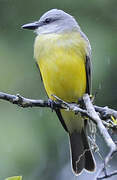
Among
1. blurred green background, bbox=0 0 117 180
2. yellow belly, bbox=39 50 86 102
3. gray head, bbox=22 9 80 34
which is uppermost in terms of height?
gray head, bbox=22 9 80 34

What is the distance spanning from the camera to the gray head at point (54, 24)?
4.64 meters

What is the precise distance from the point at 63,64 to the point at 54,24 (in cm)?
82

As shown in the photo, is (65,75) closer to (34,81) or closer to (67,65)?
(67,65)

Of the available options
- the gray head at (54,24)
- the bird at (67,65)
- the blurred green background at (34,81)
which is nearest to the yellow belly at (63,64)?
the bird at (67,65)

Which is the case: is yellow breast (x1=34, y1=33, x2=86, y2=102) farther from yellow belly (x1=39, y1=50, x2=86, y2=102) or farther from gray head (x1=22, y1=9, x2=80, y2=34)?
gray head (x1=22, y1=9, x2=80, y2=34)

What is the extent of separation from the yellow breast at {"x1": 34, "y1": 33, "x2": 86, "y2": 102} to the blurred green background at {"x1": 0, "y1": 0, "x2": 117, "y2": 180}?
1329 millimetres

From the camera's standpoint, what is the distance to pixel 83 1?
6637mm

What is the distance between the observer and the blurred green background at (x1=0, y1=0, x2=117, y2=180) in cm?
581

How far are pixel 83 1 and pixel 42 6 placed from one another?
2.12ft

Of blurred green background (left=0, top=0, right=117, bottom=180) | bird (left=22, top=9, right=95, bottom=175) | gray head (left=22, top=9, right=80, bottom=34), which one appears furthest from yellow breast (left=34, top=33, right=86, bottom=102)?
blurred green background (left=0, top=0, right=117, bottom=180)

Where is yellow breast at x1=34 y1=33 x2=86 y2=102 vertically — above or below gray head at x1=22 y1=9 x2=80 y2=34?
below

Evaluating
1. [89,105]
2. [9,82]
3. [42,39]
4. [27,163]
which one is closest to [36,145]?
[27,163]

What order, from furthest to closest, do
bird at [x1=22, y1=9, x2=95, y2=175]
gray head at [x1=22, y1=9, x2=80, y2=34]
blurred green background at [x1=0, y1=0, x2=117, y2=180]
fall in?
blurred green background at [x1=0, y1=0, x2=117, y2=180], gray head at [x1=22, y1=9, x2=80, y2=34], bird at [x1=22, y1=9, x2=95, y2=175]

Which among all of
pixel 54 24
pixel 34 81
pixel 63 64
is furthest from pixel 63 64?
pixel 34 81
